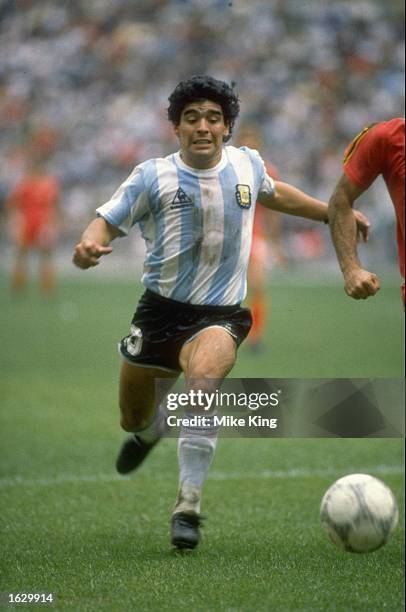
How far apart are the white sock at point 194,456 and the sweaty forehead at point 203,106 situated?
128 centimetres

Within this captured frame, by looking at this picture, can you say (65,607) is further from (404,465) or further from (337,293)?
(337,293)

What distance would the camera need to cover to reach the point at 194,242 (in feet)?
15.6

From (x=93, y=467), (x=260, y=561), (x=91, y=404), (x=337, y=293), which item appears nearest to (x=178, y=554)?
(x=260, y=561)

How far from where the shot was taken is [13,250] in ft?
75.7

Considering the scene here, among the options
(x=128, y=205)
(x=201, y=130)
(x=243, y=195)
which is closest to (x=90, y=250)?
(x=128, y=205)

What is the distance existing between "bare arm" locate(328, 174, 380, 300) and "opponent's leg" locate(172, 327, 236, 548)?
0.68 m

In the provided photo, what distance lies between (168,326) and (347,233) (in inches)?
41.0

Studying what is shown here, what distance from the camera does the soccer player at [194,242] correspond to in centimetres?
452

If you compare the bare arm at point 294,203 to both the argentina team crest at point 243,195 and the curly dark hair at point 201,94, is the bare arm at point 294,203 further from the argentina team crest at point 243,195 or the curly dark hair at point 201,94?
the curly dark hair at point 201,94

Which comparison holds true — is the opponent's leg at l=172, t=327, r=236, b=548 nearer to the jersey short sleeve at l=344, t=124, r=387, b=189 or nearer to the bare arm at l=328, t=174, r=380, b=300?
the bare arm at l=328, t=174, r=380, b=300

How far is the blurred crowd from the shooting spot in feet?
58.6

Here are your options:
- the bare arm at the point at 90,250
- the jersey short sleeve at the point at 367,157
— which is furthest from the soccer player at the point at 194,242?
the jersey short sleeve at the point at 367,157

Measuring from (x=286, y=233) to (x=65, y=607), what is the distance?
19267 mm

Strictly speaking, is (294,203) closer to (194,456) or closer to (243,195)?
(243,195)
